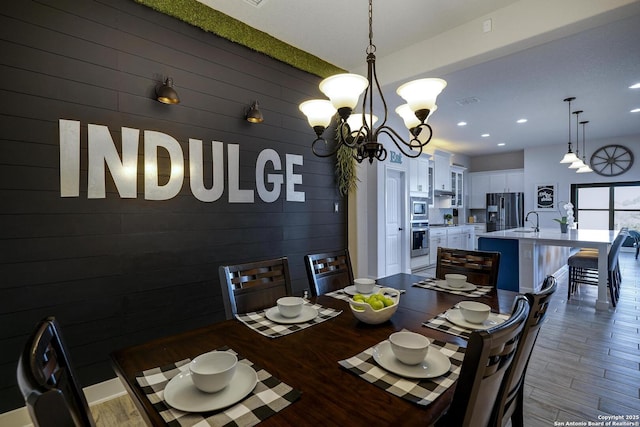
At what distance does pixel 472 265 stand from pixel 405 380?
1470mm

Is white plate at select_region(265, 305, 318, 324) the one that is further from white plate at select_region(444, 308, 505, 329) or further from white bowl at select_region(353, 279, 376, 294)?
white plate at select_region(444, 308, 505, 329)

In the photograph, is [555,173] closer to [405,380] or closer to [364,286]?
[364,286]

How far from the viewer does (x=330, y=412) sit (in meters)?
0.80

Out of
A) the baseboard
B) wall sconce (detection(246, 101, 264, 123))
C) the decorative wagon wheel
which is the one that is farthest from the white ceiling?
the baseboard

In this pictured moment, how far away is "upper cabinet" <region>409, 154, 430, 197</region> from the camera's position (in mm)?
5840

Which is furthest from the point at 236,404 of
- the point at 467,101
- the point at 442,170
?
the point at 442,170

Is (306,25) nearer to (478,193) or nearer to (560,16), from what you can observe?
(560,16)

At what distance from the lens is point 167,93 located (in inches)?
86.6

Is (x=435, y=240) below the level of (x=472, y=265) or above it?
below

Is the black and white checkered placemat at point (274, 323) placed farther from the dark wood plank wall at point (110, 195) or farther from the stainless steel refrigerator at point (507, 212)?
the stainless steel refrigerator at point (507, 212)

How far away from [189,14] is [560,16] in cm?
→ 289

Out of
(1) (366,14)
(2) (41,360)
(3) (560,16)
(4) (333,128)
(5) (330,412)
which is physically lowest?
(5) (330,412)

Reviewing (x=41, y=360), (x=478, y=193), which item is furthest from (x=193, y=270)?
(x=478, y=193)

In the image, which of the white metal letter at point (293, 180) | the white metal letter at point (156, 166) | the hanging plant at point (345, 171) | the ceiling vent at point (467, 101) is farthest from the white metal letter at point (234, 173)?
the ceiling vent at point (467, 101)
